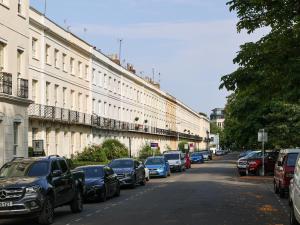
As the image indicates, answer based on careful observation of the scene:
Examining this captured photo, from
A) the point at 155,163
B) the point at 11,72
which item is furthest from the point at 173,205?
the point at 155,163

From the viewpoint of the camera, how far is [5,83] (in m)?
30.9

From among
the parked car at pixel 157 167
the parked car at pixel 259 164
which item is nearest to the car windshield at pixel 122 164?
the parked car at pixel 157 167

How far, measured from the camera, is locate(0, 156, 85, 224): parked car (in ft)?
49.4

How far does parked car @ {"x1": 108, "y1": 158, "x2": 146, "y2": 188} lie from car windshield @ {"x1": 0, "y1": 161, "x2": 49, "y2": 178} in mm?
13378

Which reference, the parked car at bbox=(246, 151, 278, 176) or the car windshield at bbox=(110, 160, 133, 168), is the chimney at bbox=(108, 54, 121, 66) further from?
the car windshield at bbox=(110, 160, 133, 168)

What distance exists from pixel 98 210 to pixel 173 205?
2.49m

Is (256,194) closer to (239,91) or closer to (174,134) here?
(239,91)

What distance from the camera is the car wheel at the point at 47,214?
15336 millimetres

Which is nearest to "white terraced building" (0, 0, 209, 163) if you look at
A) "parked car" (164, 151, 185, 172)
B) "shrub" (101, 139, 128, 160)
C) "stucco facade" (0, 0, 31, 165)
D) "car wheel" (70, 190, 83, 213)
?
"stucco facade" (0, 0, 31, 165)

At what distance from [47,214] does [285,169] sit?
1051cm

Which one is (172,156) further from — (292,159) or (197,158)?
(197,158)

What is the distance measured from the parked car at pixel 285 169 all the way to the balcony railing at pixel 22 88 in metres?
15.1

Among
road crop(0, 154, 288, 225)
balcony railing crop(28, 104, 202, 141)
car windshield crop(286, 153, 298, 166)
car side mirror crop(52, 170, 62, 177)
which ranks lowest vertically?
road crop(0, 154, 288, 225)

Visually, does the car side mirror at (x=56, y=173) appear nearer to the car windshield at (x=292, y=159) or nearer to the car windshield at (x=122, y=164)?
the car windshield at (x=292, y=159)
